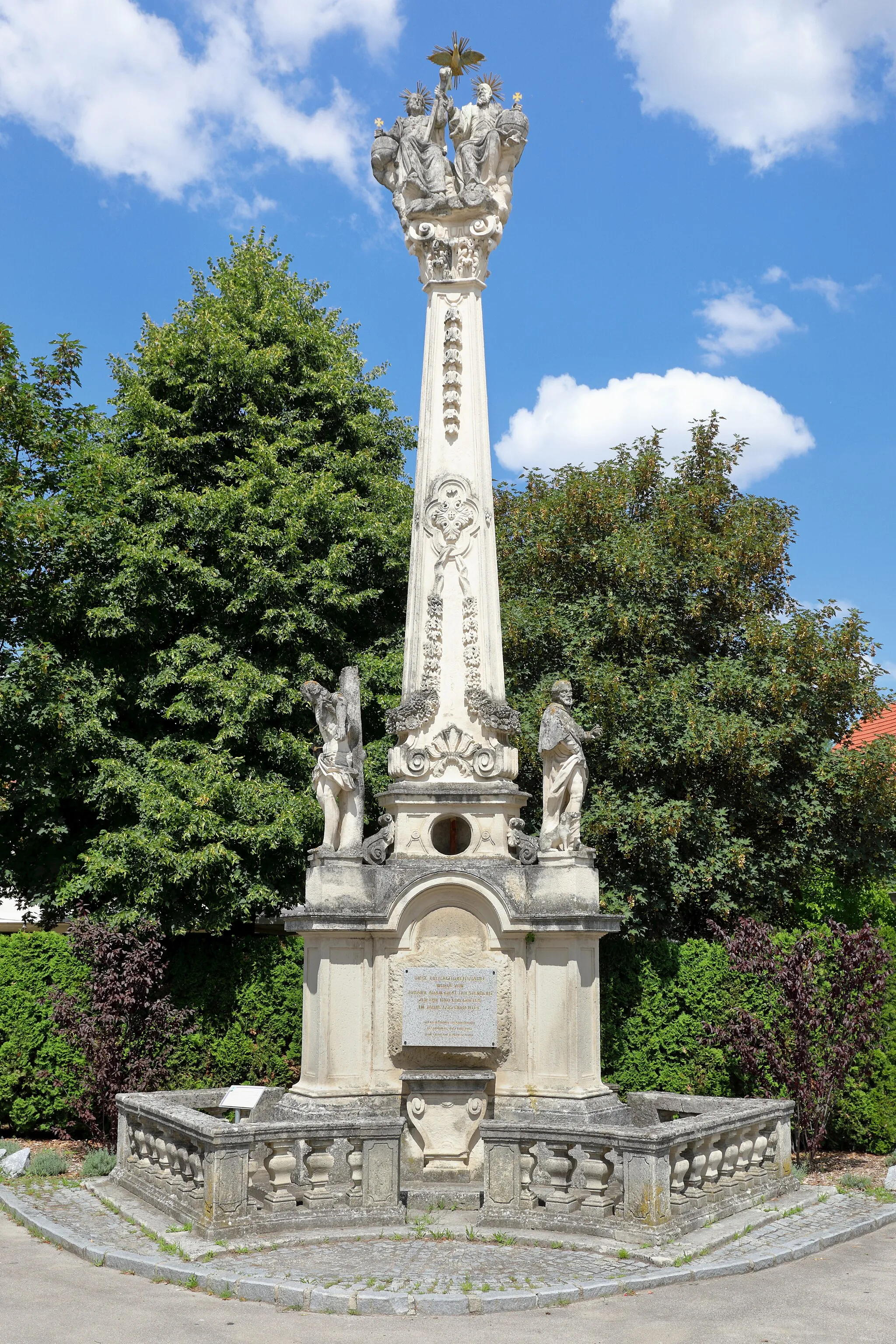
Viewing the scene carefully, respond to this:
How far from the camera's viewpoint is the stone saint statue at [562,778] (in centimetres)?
1239

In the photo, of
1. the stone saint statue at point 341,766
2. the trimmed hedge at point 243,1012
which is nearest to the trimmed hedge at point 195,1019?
the trimmed hedge at point 243,1012

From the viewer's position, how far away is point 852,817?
1734 centimetres

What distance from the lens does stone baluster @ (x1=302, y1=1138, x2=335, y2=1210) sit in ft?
33.6

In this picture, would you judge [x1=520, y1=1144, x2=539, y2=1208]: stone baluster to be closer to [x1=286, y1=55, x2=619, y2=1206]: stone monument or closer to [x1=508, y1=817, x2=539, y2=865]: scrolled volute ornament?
[x1=286, y1=55, x2=619, y2=1206]: stone monument

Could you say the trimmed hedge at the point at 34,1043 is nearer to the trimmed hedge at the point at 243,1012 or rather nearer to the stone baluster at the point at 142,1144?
the trimmed hedge at the point at 243,1012

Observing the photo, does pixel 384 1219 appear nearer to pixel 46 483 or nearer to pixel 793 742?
pixel 793 742

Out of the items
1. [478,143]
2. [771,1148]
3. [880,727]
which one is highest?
[478,143]

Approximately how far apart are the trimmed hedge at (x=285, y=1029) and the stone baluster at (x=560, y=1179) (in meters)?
5.41

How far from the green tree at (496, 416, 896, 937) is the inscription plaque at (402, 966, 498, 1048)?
4.78 meters

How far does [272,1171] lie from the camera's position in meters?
10.1

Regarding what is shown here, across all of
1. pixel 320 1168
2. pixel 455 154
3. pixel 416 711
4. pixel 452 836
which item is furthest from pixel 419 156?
pixel 320 1168

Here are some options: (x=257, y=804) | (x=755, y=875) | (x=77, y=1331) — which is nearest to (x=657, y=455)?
(x=755, y=875)

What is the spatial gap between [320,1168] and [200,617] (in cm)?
1052

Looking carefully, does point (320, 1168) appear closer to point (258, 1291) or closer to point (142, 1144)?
point (258, 1291)
